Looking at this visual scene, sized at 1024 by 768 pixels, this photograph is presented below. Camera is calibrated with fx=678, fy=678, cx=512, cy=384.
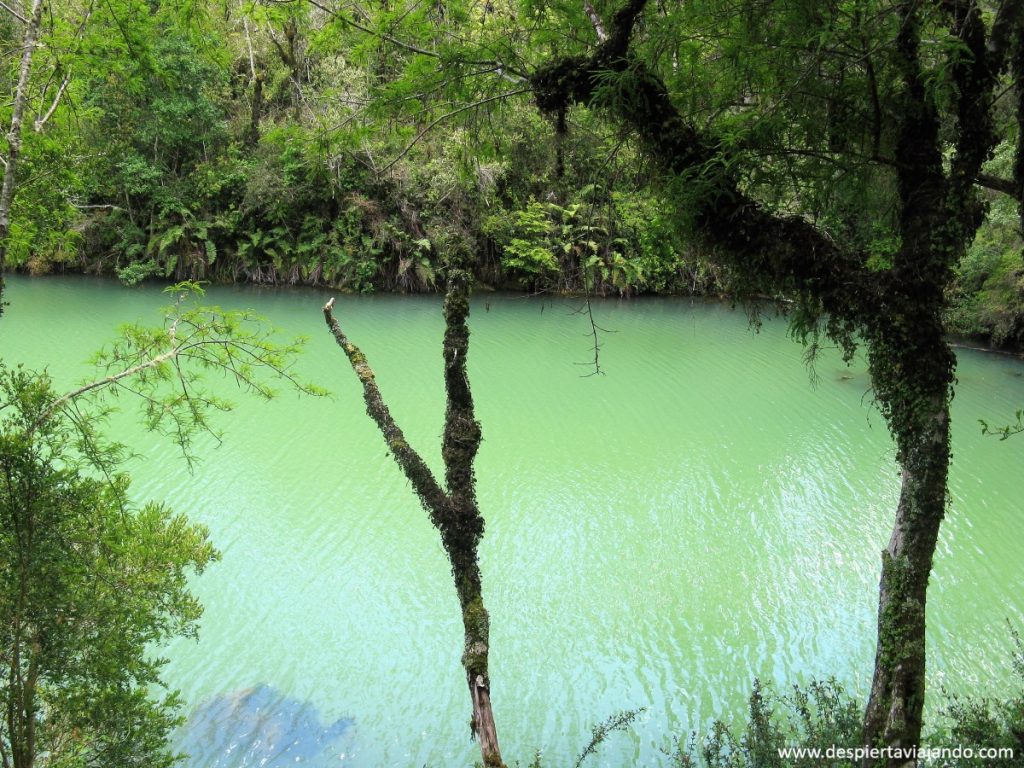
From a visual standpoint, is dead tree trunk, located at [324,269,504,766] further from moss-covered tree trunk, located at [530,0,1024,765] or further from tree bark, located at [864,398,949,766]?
tree bark, located at [864,398,949,766]

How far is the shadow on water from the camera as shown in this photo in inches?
162

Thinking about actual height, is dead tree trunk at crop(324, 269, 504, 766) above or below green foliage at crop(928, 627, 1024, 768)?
above

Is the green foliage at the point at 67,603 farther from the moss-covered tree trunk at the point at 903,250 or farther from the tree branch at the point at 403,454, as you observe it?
the moss-covered tree trunk at the point at 903,250

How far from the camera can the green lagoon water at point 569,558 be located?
4605 mm

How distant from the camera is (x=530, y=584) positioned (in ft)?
19.3

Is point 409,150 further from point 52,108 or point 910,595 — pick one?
point 910,595

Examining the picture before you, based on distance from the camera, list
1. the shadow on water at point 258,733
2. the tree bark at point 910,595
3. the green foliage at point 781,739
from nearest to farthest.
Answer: the tree bark at point 910,595, the green foliage at point 781,739, the shadow on water at point 258,733

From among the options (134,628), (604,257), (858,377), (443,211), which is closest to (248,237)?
(443,211)

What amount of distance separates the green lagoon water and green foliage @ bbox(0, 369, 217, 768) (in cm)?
97

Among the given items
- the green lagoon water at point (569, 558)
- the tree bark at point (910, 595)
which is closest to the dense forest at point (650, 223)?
the tree bark at point (910, 595)

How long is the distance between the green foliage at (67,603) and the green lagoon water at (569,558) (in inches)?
38.1

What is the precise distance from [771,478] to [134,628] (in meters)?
6.66

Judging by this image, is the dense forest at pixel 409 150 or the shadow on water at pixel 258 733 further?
the shadow on water at pixel 258 733

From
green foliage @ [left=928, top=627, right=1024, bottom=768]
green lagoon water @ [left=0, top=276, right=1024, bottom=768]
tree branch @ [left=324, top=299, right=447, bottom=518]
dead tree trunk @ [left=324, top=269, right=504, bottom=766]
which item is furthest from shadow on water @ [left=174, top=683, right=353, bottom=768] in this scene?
green foliage @ [left=928, top=627, right=1024, bottom=768]
